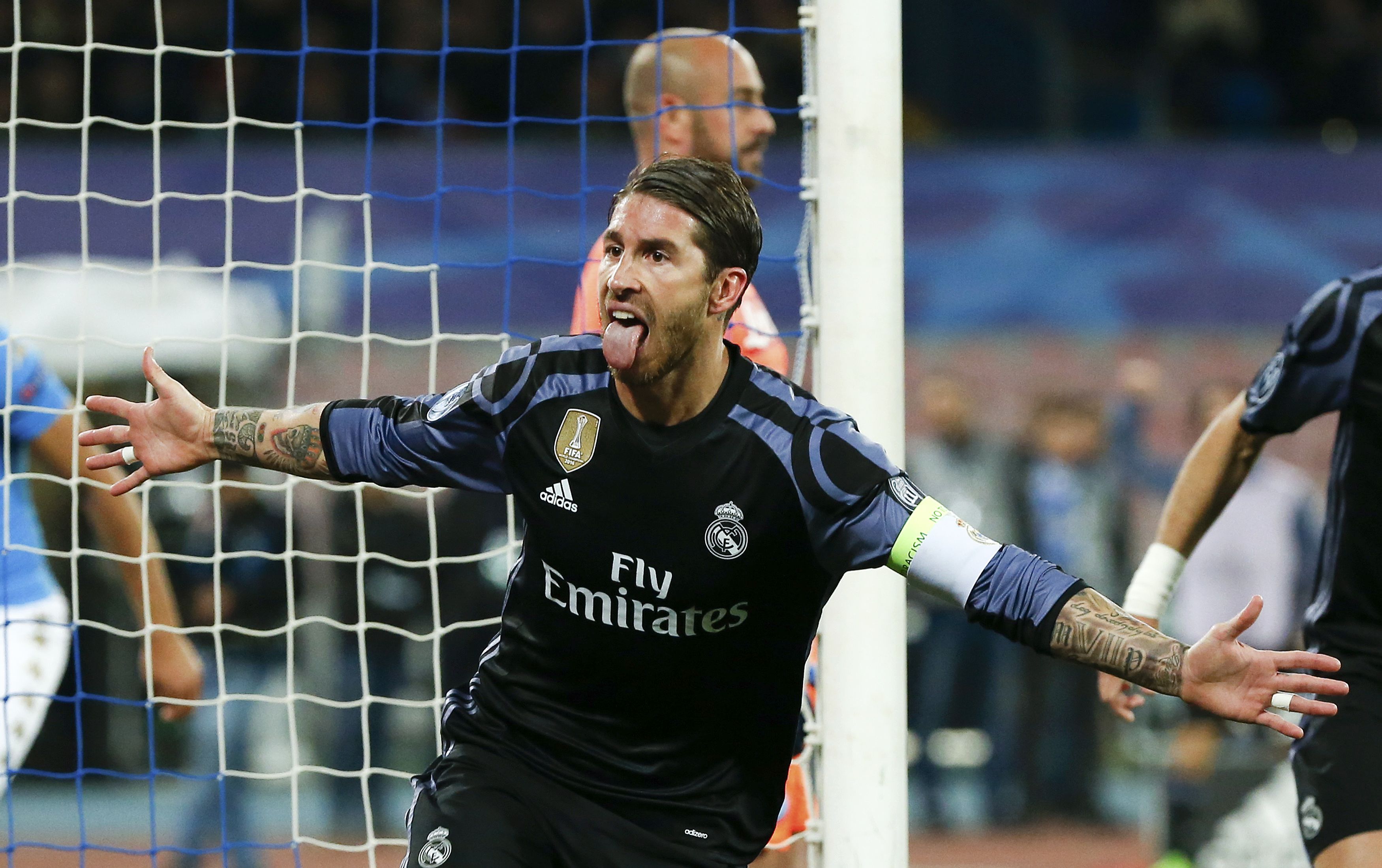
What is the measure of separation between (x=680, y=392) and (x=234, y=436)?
897 millimetres

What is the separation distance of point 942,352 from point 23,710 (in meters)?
7.07

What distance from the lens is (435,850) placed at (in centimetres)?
299

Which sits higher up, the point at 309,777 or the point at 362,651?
the point at 362,651

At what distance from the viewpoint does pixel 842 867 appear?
3.71 m

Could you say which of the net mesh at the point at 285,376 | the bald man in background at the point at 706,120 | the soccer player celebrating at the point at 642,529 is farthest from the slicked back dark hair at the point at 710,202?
the net mesh at the point at 285,376

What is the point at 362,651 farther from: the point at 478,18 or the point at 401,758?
the point at 478,18

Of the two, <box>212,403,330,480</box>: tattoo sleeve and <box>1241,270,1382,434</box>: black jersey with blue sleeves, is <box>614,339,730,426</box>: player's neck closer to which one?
<box>212,403,330,480</box>: tattoo sleeve

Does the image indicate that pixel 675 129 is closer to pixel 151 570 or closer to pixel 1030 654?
pixel 151 570

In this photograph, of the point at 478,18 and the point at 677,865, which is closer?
the point at 677,865

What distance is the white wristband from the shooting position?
3.88 m

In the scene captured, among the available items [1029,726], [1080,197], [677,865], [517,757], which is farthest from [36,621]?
[1080,197]

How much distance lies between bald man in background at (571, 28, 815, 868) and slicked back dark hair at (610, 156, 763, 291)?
91cm

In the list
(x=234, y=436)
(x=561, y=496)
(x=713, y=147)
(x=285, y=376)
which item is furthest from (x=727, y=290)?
(x=285, y=376)

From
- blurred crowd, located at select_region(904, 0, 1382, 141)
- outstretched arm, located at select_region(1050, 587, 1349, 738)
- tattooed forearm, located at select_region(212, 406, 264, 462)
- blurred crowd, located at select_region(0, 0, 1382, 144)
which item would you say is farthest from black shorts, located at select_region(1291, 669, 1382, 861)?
blurred crowd, located at select_region(904, 0, 1382, 141)
